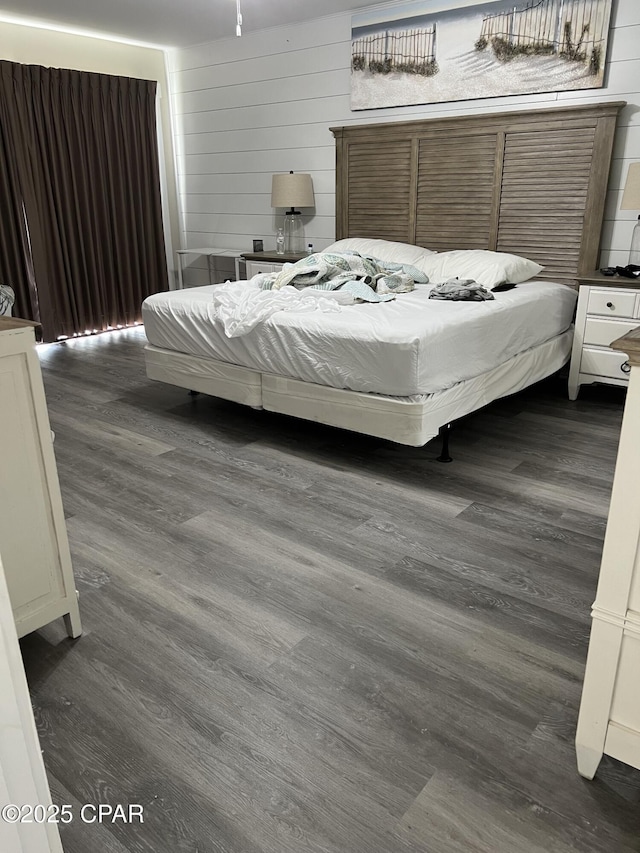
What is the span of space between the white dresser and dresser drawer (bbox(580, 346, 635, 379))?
262 cm

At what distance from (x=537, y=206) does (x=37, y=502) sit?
3.63 metres

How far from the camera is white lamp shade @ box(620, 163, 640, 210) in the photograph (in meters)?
3.45

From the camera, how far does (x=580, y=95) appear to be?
12.8ft

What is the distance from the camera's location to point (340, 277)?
145 inches

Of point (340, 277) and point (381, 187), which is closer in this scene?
point (340, 277)

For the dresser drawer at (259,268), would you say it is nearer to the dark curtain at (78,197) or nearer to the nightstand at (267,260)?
the nightstand at (267,260)

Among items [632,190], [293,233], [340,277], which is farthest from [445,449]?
[293,233]

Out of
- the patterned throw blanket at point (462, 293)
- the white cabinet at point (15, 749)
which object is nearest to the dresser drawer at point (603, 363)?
the patterned throw blanket at point (462, 293)

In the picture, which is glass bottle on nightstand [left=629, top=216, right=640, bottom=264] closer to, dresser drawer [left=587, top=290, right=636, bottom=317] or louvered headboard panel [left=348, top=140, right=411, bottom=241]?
dresser drawer [left=587, top=290, right=636, bottom=317]

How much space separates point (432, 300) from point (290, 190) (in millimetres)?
2227

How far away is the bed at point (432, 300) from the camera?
2.87 meters

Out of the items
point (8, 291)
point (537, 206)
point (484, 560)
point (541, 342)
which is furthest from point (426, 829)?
point (8, 291)

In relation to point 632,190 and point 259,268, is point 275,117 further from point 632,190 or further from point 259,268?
point 632,190

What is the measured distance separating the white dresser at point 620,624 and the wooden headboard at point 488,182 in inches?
121
